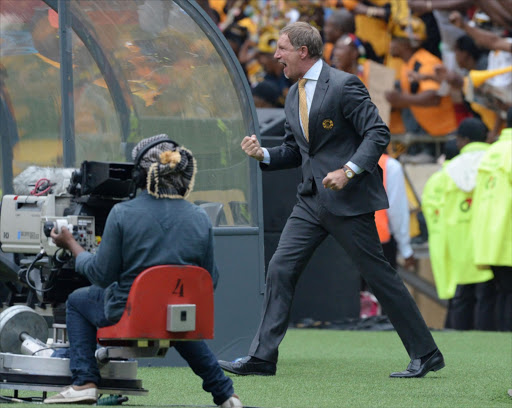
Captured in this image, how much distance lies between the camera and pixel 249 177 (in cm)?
827

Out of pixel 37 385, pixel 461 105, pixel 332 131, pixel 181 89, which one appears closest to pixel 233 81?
pixel 181 89

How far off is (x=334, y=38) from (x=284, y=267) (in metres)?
6.75

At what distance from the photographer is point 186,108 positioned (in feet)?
27.0

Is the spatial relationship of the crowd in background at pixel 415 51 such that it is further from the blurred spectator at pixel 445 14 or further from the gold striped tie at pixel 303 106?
the gold striped tie at pixel 303 106

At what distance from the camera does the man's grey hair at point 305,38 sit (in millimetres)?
7422

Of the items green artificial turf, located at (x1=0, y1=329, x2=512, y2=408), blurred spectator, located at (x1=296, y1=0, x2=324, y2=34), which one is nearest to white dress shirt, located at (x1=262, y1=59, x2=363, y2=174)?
green artificial turf, located at (x1=0, y1=329, x2=512, y2=408)

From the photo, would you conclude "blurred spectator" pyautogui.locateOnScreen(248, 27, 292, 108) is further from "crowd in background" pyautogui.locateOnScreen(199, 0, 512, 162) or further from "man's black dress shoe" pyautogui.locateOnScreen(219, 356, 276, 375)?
"man's black dress shoe" pyautogui.locateOnScreen(219, 356, 276, 375)

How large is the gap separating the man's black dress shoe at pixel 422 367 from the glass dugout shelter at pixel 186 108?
125 cm

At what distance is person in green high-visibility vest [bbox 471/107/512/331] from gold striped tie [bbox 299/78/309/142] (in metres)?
3.89

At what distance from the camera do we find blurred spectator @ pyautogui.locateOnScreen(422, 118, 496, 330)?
11750 millimetres

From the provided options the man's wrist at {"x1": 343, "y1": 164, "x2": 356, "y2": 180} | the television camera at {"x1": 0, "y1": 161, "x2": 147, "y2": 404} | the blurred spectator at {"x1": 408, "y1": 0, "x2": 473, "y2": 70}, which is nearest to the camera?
the television camera at {"x1": 0, "y1": 161, "x2": 147, "y2": 404}

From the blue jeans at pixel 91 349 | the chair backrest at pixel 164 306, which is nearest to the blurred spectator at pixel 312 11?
the blue jeans at pixel 91 349

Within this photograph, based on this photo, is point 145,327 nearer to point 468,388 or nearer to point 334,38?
point 468,388

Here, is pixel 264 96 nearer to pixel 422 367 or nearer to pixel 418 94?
pixel 418 94
